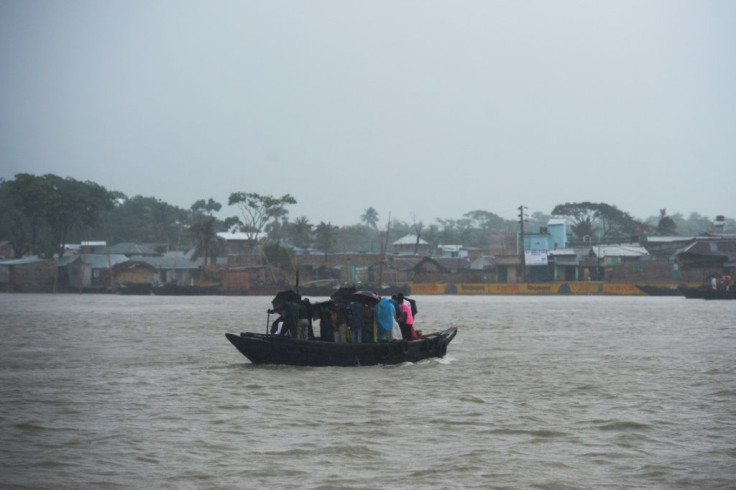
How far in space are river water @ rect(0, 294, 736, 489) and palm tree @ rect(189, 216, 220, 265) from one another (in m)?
68.2

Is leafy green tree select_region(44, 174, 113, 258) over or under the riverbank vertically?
over

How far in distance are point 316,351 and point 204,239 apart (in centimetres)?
7712

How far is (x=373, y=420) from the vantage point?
1364 centimetres

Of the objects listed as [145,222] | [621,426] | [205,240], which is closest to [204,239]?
[205,240]

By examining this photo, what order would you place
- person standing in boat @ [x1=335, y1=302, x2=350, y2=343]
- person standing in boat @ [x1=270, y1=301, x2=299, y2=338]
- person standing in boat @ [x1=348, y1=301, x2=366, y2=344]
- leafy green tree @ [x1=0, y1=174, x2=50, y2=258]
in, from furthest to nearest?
leafy green tree @ [x1=0, y1=174, x2=50, y2=258], person standing in boat @ [x1=335, y1=302, x2=350, y2=343], person standing in boat @ [x1=348, y1=301, x2=366, y2=344], person standing in boat @ [x1=270, y1=301, x2=299, y2=338]

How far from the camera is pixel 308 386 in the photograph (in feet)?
56.4

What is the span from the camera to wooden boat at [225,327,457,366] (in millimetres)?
19062

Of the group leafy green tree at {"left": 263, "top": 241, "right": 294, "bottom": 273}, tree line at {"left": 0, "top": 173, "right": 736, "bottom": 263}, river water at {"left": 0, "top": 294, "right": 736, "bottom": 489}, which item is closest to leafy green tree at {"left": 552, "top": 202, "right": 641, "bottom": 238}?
tree line at {"left": 0, "top": 173, "right": 736, "bottom": 263}

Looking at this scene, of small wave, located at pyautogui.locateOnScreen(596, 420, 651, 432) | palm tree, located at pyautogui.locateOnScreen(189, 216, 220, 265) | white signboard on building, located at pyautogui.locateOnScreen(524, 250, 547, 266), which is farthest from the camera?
palm tree, located at pyautogui.locateOnScreen(189, 216, 220, 265)

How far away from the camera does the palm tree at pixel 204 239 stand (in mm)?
94312

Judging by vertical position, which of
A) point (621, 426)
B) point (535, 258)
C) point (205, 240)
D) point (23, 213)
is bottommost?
point (621, 426)

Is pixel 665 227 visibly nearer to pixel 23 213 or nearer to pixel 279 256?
pixel 279 256

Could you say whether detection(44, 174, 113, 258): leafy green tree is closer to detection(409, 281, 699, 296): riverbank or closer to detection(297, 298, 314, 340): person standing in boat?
detection(409, 281, 699, 296): riverbank

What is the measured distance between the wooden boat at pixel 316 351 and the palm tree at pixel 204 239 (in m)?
75.7
